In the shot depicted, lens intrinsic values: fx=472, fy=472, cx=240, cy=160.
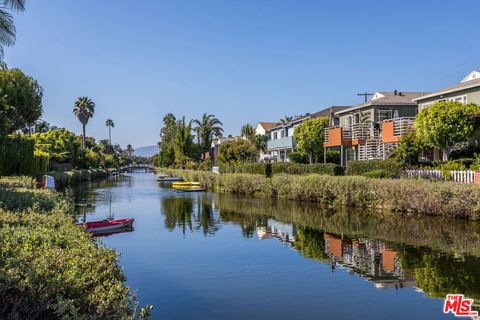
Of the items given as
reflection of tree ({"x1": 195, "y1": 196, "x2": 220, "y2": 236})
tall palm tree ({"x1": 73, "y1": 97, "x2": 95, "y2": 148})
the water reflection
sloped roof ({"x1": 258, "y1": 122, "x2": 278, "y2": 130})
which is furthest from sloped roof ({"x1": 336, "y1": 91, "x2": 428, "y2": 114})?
tall palm tree ({"x1": 73, "y1": 97, "x2": 95, "y2": 148})

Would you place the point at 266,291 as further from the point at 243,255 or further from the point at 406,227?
the point at 406,227

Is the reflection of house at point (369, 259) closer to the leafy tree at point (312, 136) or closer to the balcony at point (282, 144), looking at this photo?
the leafy tree at point (312, 136)

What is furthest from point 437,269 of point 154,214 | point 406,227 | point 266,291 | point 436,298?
point 154,214

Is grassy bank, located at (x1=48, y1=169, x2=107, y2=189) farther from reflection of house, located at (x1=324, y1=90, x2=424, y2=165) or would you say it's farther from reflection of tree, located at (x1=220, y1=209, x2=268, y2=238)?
reflection of house, located at (x1=324, y1=90, x2=424, y2=165)

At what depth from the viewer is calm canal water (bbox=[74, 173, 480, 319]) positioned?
36.9 feet

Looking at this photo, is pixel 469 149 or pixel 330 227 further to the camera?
pixel 469 149

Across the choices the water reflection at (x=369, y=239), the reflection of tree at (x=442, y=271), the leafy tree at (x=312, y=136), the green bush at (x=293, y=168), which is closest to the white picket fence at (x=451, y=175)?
the water reflection at (x=369, y=239)

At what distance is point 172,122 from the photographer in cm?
14012

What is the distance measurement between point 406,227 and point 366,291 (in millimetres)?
11273

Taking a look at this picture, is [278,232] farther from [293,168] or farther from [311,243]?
[293,168]

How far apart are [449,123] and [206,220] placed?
1724cm

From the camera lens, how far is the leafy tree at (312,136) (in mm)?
51562

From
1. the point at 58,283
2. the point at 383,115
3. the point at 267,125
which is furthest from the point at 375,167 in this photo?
the point at 267,125

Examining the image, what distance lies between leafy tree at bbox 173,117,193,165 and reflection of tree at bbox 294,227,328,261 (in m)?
66.3
